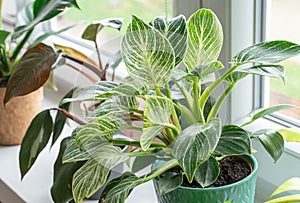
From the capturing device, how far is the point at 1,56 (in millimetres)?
1146

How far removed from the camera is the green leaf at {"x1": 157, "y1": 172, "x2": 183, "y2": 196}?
25.5 inches

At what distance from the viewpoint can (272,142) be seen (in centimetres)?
70

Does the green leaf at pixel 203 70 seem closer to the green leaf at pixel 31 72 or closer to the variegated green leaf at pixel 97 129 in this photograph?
the variegated green leaf at pixel 97 129

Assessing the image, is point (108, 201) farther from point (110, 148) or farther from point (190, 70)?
point (190, 70)

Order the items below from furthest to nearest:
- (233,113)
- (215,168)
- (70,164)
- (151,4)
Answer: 1. (151,4)
2. (233,113)
3. (70,164)
4. (215,168)

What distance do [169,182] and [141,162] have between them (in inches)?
3.2

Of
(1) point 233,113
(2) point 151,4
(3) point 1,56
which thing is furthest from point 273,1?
(3) point 1,56

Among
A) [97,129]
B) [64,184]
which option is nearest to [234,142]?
[97,129]

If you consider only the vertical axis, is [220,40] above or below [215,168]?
above

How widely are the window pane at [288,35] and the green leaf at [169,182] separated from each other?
296 millimetres

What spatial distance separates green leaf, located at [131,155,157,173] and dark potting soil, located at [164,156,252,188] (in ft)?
0.12

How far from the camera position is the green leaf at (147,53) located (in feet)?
2.05

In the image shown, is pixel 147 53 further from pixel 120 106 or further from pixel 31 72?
pixel 31 72

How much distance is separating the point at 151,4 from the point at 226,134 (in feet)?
1.73
